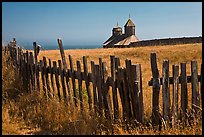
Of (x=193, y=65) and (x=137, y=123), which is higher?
(x=193, y=65)

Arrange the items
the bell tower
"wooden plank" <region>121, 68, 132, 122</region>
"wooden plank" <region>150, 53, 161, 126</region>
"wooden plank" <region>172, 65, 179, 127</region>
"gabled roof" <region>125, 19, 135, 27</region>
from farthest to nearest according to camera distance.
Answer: the bell tower < "gabled roof" <region>125, 19, 135, 27</region> < "wooden plank" <region>121, 68, 132, 122</region> < "wooden plank" <region>172, 65, 179, 127</region> < "wooden plank" <region>150, 53, 161, 126</region>

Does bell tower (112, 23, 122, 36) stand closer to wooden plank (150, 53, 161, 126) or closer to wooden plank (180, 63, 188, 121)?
wooden plank (180, 63, 188, 121)

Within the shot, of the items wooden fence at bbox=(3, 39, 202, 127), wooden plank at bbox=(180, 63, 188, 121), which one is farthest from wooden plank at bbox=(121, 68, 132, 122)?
wooden plank at bbox=(180, 63, 188, 121)

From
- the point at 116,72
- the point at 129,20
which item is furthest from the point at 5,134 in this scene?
the point at 129,20

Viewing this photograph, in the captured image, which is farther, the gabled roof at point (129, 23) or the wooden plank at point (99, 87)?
the gabled roof at point (129, 23)

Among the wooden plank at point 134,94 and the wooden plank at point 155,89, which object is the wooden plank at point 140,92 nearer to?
the wooden plank at point 134,94

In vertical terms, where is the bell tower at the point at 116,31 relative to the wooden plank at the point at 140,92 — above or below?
above

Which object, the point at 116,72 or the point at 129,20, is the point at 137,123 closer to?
the point at 116,72

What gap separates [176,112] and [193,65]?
82cm

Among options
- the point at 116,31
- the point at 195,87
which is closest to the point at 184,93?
the point at 195,87

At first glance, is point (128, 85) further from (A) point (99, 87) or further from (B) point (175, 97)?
(B) point (175, 97)

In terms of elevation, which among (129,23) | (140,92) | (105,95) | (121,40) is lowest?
(105,95)

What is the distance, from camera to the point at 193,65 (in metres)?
4.81

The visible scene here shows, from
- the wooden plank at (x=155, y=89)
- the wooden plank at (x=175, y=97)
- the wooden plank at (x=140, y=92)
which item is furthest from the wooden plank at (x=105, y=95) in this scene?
the wooden plank at (x=175, y=97)
